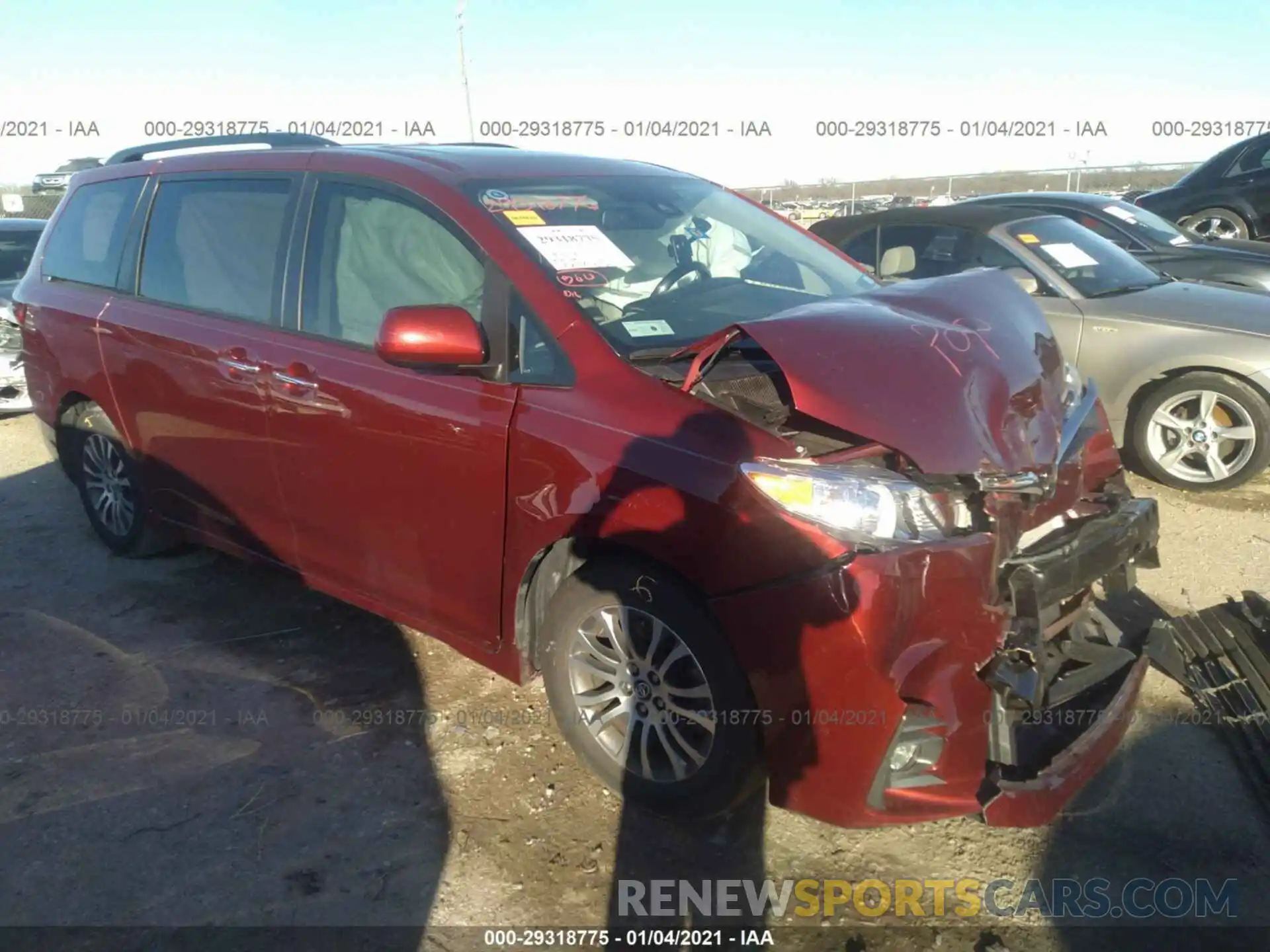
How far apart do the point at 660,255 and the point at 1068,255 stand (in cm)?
382

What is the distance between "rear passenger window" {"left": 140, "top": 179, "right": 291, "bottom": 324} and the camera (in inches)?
139

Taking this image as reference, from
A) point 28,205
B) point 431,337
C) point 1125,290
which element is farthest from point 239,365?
point 28,205

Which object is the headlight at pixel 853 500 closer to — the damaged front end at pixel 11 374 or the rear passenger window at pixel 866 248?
the rear passenger window at pixel 866 248

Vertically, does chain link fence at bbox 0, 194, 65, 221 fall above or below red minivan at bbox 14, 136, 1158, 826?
above

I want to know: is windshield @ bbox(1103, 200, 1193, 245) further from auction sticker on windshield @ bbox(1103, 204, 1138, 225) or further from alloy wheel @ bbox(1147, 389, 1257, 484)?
alloy wheel @ bbox(1147, 389, 1257, 484)

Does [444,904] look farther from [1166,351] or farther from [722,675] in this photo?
[1166,351]

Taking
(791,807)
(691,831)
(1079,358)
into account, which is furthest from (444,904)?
(1079,358)

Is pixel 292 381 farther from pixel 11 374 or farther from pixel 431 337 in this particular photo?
pixel 11 374

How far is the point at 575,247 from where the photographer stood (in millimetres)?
3023

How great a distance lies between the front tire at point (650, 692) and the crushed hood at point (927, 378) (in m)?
0.64

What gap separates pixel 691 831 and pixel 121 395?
3162 mm

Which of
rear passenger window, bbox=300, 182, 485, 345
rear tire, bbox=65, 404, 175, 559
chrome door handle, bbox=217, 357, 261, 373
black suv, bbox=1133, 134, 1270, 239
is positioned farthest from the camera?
black suv, bbox=1133, 134, 1270, 239

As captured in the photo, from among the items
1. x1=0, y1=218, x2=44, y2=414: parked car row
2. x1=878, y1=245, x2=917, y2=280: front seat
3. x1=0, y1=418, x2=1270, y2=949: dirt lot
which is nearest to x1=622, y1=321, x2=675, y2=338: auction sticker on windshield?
x1=0, y1=418, x2=1270, y2=949: dirt lot

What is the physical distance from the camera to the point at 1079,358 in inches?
220
